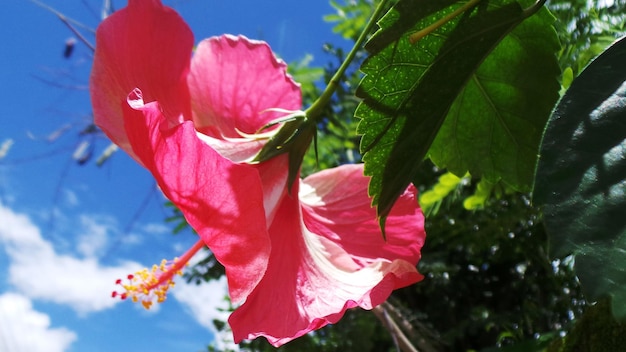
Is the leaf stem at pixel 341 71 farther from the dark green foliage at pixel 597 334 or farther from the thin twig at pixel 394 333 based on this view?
the thin twig at pixel 394 333

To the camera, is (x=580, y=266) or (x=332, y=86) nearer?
(x=580, y=266)

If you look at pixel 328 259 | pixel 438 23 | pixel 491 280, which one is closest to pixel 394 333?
pixel 328 259

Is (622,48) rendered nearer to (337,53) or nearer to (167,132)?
(167,132)

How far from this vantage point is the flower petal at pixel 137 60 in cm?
58

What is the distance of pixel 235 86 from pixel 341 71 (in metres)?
0.25

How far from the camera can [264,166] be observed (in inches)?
24.1

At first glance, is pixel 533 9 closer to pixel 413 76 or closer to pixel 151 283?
pixel 413 76

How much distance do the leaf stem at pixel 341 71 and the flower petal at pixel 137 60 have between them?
15 centimetres

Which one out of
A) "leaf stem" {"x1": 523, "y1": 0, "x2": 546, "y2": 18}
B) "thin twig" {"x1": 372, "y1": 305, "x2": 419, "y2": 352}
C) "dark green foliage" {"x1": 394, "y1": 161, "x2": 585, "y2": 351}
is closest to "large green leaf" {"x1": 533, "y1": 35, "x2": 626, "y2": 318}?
"leaf stem" {"x1": 523, "y1": 0, "x2": 546, "y2": 18}

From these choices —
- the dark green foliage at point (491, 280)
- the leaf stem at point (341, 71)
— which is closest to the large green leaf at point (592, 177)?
the leaf stem at point (341, 71)

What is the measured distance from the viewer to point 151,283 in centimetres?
66

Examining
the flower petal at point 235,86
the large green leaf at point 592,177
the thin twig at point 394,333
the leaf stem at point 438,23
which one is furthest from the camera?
the thin twig at point 394,333

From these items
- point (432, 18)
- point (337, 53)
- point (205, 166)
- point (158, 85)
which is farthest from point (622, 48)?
point (337, 53)

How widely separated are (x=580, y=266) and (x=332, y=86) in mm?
259
